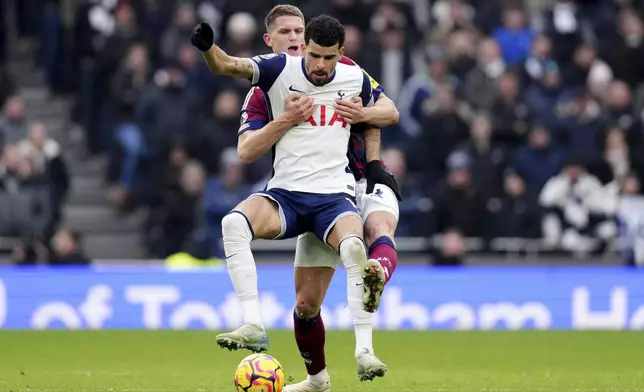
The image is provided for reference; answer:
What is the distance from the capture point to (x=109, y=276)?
17.6 meters

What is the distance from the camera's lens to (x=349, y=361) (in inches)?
543

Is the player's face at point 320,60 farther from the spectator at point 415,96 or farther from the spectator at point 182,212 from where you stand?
the spectator at point 415,96

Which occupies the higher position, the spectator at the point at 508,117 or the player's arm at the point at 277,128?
the player's arm at the point at 277,128

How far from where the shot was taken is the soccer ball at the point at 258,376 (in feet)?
30.6

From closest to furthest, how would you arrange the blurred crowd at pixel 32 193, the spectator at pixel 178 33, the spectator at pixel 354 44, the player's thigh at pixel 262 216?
the player's thigh at pixel 262 216 → the blurred crowd at pixel 32 193 → the spectator at pixel 354 44 → the spectator at pixel 178 33

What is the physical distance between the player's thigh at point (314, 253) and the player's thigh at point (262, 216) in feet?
1.40

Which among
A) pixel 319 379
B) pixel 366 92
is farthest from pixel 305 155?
pixel 319 379

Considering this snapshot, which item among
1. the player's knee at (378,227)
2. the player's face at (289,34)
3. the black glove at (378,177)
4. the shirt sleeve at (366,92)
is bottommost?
the player's knee at (378,227)

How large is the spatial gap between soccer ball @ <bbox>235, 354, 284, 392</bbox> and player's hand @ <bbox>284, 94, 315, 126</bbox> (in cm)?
163

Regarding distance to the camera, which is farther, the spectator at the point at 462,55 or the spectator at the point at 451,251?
the spectator at the point at 462,55

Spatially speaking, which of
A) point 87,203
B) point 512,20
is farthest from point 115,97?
point 512,20

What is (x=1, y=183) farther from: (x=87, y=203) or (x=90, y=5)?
(x=90, y=5)

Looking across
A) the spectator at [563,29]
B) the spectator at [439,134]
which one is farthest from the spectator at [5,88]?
the spectator at [563,29]

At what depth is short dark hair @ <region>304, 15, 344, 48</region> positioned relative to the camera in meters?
9.42
